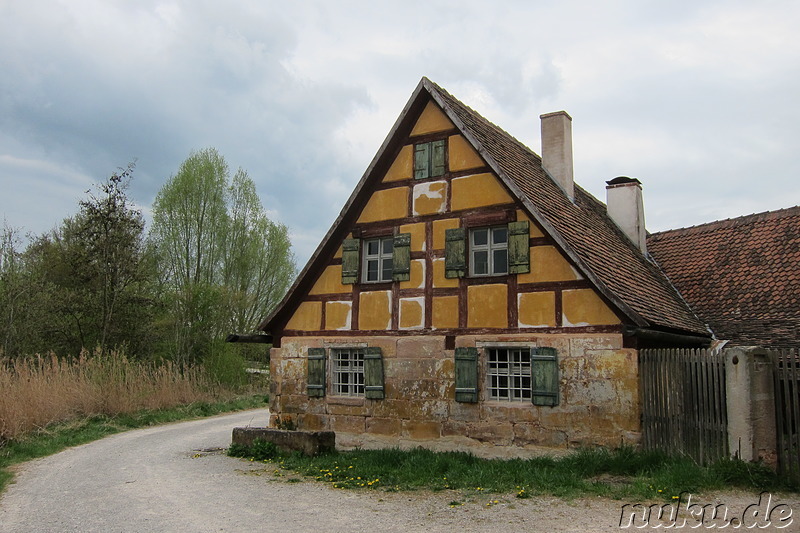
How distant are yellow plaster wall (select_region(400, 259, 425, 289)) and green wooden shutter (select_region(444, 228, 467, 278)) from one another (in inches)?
19.1

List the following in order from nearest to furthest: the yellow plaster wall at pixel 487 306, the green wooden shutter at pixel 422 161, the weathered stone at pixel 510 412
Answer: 1. the weathered stone at pixel 510 412
2. the yellow plaster wall at pixel 487 306
3. the green wooden shutter at pixel 422 161

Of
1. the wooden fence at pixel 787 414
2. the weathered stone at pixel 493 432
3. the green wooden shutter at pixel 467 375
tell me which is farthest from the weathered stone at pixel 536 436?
the wooden fence at pixel 787 414

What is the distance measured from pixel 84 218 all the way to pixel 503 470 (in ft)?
65.1

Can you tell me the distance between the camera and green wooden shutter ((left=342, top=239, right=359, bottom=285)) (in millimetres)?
12547

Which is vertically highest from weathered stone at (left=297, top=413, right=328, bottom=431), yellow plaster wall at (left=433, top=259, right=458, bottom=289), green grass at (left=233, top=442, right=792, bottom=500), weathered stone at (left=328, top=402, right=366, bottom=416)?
yellow plaster wall at (left=433, top=259, right=458, bottom=289)

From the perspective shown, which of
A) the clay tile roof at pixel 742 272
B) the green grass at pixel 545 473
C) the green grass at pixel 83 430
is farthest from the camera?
the clay tile roof at pixel 742 272

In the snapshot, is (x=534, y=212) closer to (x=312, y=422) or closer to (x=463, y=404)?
(x=463, y=404)

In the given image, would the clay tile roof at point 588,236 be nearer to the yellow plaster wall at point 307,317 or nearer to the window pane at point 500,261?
the window pane at point 500,261

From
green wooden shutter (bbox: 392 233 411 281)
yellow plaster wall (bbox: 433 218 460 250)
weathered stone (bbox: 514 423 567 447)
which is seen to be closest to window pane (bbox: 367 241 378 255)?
green wooden shutter (bbox: 392 233 411 281)

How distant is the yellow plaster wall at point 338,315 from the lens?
1256 cm

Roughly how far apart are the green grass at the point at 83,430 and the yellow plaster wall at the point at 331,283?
5.55 m

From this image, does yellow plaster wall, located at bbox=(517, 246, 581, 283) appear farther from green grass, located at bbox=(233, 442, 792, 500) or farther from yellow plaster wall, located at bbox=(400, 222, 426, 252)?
green grass, located at bbox=(233, 442, 792, 500)

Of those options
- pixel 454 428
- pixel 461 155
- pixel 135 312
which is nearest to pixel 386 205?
pixel 461 155

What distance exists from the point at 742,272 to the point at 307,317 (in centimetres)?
859
